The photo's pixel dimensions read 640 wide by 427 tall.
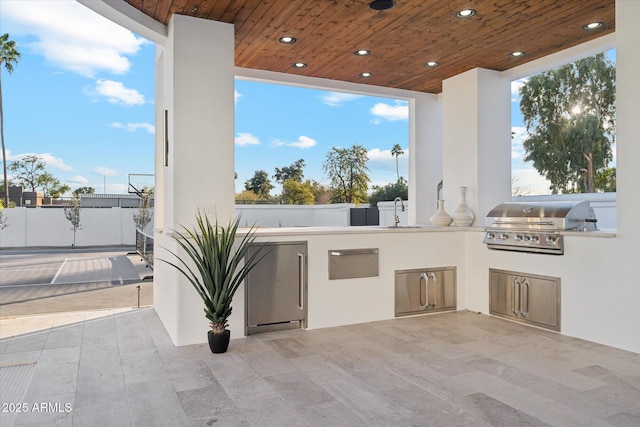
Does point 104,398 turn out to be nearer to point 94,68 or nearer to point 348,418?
point 348,418

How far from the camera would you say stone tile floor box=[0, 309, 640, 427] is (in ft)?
7.61

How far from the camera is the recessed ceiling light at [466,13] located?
3.70 metres

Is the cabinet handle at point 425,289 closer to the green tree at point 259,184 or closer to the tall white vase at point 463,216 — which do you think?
the tall white vase at point 463,216

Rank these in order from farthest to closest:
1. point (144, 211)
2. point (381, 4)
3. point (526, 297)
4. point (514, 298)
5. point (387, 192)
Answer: point (144, 211)
point (387, 192)
point (514, 298)
point (526, 297)
point (381, 4)

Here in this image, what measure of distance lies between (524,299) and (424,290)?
0.95 metres

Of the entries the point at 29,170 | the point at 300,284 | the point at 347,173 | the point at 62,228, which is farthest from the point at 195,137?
the point at 29,170

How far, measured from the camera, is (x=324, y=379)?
2861 mm

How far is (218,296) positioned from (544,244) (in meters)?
2.83

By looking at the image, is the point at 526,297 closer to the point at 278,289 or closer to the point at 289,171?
the point at 278,289

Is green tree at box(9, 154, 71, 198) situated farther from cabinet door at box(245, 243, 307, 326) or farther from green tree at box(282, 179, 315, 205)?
cabinet door at box(245, 243, 307, 326)

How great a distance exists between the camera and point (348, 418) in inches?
90.3

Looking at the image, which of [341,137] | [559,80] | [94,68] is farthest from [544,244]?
[94,68]

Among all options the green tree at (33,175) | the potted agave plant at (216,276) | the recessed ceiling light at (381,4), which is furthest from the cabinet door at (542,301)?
the green tree at (33,175)

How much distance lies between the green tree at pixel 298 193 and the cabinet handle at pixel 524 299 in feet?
42.8
